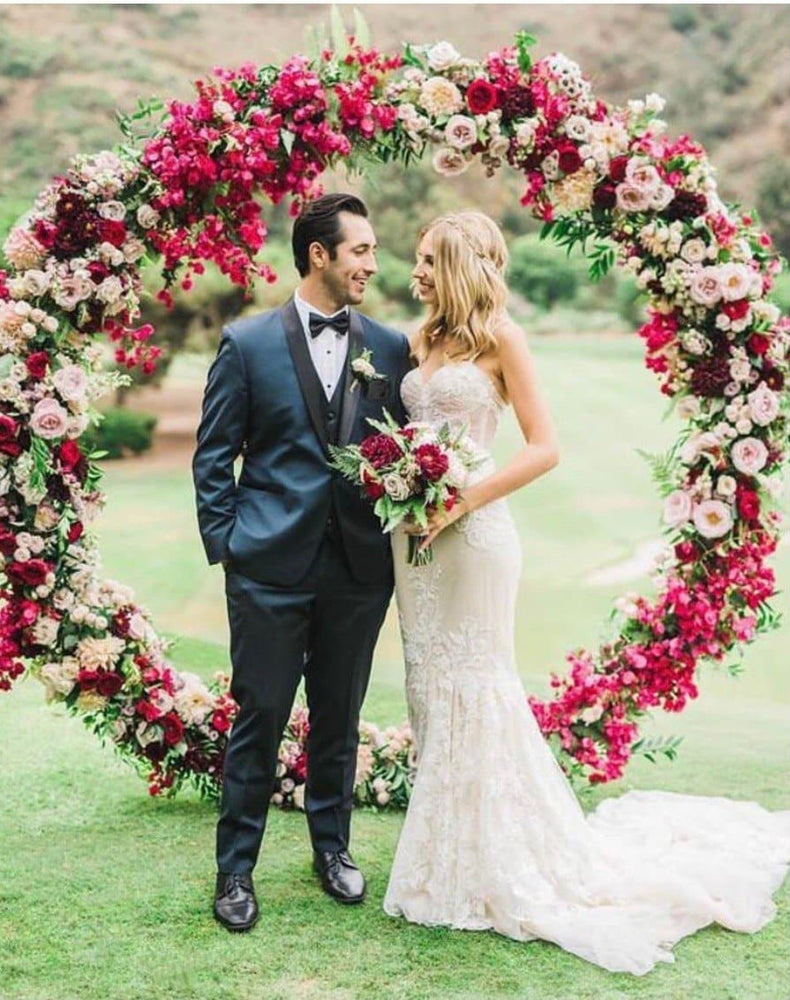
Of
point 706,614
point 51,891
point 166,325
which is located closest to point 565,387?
point 166,325

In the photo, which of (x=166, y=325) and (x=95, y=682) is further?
A: (x=166, y=325)

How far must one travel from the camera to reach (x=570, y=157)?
4.84 meters

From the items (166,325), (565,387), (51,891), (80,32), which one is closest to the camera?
(51,891)

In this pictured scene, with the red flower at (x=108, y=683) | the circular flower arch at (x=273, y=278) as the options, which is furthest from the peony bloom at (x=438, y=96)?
the red flower at (x=108, y=683)

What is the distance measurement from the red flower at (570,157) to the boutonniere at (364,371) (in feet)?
3.97

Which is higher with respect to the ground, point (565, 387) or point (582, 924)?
point (565, 387)

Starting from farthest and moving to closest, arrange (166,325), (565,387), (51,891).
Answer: (565,387) → (166,325) → (51,891)

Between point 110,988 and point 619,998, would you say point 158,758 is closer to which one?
point 110,988

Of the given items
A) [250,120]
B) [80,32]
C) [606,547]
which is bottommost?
[606,547]

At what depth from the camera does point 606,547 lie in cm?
1455

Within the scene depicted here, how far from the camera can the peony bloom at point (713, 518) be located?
4988mm

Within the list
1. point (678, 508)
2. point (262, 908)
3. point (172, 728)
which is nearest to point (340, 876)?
point (262, 908)

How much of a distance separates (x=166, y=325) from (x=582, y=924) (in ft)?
41.7

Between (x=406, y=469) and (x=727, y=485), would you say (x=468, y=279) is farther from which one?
(x=727, y=485)
